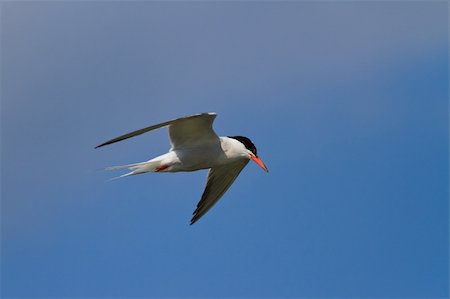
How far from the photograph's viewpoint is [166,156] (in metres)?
11.9

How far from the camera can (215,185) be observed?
13.5 m

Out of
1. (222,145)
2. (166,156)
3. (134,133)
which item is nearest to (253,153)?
(222,145)

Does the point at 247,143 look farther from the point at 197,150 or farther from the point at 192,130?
the point at 192,130

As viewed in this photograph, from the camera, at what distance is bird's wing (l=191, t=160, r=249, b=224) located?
44.0ft

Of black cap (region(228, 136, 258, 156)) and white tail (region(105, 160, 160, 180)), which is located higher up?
black cap (region(228, 136, 258, 156))

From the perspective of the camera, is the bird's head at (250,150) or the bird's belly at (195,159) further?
the bird's head at (250,150)

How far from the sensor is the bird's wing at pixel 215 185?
1341 cm

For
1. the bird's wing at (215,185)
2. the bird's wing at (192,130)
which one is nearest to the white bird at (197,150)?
the bird's wing at (192,130)

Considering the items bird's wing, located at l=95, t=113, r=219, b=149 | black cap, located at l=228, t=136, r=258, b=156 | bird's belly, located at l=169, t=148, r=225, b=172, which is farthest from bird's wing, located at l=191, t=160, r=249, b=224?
bird's wing, located at l=95, t=113, r=219, b=149

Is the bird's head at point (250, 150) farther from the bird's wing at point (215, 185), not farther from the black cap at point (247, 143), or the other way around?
the bird's wing at point (215, 185)

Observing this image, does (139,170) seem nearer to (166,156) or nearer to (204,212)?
(166,156)

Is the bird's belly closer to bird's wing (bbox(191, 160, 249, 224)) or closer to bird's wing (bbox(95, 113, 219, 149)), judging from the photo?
bird's wing (bbox(95, 113, 219, 149))

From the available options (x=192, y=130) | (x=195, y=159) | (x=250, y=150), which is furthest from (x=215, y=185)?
(x=192, y=130)

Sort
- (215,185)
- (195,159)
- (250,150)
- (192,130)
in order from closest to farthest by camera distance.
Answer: (192,130), (195,159), (250,150), (215,185)
